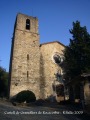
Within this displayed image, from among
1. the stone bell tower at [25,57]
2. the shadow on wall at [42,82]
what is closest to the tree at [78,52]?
the shadow on wall at [42,82]

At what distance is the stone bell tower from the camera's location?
1000 inches

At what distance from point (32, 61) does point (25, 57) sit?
4.25ft

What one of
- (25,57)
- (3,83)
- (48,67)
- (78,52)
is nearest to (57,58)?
(48,67)

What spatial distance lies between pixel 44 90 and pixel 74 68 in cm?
596

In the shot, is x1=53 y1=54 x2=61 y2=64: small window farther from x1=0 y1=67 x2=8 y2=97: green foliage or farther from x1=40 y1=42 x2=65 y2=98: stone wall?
x1=0 y1=67 x2=8 y2=97: green foliage

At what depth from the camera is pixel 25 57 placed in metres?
27.3

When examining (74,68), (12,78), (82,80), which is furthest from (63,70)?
(82,80)

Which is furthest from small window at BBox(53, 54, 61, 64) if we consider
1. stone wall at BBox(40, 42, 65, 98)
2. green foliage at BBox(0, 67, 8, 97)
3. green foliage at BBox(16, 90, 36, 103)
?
green foliage at BBox(0, 67, 8, 97)

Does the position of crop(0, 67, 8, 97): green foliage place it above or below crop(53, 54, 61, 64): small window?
below

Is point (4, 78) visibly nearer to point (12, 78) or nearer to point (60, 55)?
point (12, 78)

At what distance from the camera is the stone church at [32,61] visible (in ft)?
84.1

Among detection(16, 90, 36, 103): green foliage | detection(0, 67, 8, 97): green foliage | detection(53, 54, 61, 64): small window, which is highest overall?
detection(53, 54, 61, 64): small window

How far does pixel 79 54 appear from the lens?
2530cm

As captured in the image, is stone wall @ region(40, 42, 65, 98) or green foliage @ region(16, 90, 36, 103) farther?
stone wall @ region(40, 42, 65, 98)
